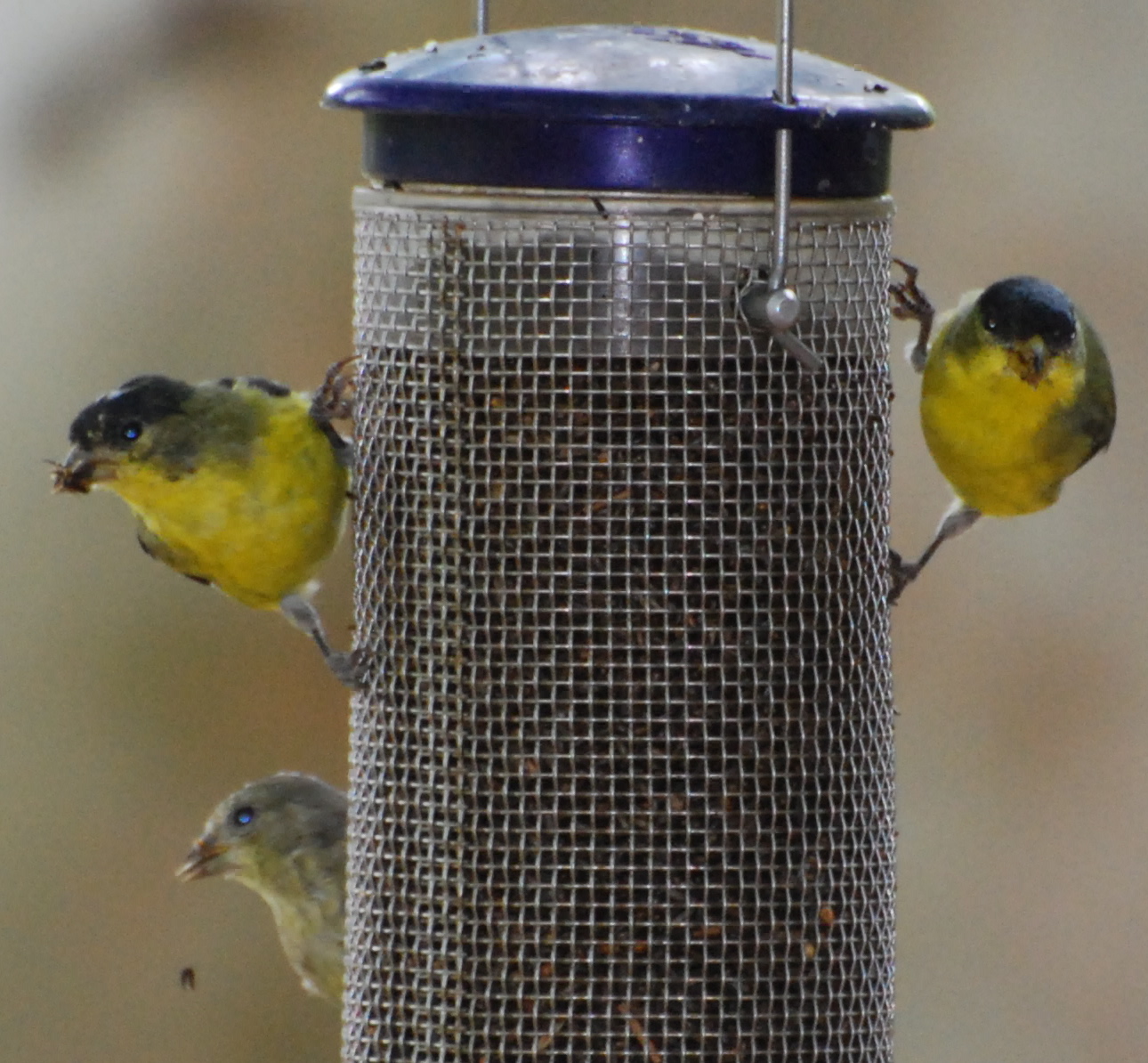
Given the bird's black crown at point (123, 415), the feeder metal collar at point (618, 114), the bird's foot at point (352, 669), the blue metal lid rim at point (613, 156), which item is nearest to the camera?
the feeder metal collar at point (618, 114)

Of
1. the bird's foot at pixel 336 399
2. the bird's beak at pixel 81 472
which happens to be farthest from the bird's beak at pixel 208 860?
the bird's foot at pixel 336 399

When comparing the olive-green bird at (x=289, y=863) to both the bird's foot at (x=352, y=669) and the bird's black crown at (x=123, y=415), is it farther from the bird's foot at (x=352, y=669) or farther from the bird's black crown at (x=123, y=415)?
the bird's foot at (x=352, y=669)

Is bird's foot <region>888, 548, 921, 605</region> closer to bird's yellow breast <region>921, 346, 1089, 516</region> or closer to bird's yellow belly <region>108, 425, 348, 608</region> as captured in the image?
Answer: bird's yellow breast <region>921, 346, 1089, 516</region>

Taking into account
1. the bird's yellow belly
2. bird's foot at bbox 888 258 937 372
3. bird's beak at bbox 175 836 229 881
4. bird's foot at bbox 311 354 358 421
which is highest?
bird's foot at bbox 888 258 937 372

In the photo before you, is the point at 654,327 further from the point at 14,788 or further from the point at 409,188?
the point at 14,788

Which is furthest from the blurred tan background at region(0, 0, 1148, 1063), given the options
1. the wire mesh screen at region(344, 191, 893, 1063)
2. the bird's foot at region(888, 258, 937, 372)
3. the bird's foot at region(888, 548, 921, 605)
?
the wire mesh screen at region(344, 191, 893, 1063)

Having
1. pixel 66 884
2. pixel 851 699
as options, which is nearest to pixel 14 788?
pixel 66 884

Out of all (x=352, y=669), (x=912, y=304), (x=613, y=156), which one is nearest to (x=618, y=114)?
(x=613, y=156)
